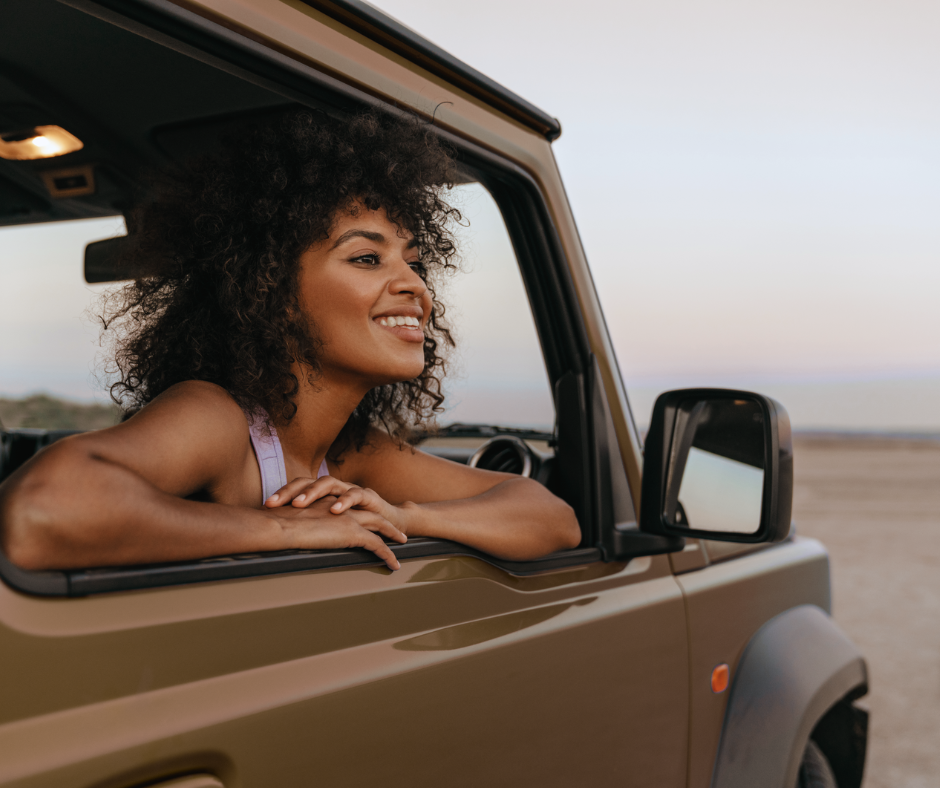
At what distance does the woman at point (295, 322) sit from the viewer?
133cm

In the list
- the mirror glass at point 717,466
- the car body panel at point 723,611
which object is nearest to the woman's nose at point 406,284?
the mirror glass at point 717,466

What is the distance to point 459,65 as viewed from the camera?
1465mm

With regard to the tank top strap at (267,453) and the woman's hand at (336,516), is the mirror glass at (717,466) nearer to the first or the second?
the woman's hand at (336,516)

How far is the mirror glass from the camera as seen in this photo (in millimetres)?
1655

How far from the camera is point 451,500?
1672 mm

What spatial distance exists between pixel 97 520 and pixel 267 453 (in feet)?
1.88

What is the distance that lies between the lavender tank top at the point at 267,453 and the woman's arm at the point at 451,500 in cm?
14

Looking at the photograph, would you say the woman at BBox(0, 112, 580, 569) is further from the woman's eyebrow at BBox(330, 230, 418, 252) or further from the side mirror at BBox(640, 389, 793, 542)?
the side mirror at BBox(640, 389, 793, 542)

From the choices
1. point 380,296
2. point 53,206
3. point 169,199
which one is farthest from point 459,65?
point 53,206

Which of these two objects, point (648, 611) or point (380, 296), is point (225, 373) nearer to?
point (380, 296)

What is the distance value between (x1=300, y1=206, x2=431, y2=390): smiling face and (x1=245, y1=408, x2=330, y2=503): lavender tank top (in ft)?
0.60

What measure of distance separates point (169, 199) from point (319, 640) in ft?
3.90

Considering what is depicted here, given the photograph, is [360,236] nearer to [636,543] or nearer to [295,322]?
[295,322]

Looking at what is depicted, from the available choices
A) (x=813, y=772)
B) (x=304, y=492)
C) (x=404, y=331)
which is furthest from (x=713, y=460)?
(x=813, y=772)
